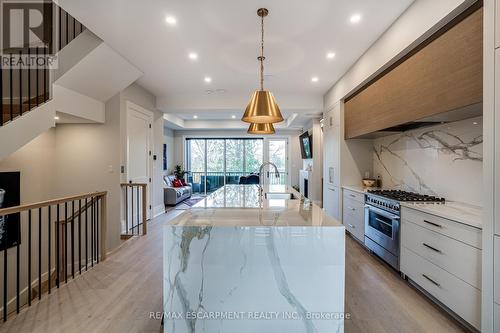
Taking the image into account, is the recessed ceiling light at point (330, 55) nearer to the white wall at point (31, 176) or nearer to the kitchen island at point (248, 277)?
the kitchen island at point (248, 277)

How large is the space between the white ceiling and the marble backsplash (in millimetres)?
1366

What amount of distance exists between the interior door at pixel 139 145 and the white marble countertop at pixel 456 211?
4.44 meters

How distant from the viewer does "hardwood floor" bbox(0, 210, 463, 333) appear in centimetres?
203

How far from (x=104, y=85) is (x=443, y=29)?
436 centimetres

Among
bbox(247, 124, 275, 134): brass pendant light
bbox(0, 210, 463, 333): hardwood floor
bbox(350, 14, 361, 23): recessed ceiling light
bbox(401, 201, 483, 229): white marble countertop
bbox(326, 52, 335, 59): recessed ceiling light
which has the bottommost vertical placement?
bbox(0, 210, 463, 333): hardwood floor

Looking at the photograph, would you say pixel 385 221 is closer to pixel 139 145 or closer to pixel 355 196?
pixel 355 196

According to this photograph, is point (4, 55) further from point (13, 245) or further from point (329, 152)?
point (329, 152)

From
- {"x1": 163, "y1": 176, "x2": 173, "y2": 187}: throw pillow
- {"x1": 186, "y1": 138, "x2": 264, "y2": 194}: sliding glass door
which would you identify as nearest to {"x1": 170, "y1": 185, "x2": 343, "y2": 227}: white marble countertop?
{"x1": 163, "y1": 176, "x2": 173, "y2": 187}: throw pillow

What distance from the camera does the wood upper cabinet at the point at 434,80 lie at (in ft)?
6.31

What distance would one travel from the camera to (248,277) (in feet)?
5.37

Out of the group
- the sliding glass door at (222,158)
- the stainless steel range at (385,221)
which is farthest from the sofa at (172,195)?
the stainless steel range at (385,221)

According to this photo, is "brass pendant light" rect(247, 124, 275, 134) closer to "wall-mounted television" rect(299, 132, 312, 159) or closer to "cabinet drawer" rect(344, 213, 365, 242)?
"cabinet drawer" rect(344, 213, 365, 242)

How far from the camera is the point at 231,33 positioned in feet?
10.1

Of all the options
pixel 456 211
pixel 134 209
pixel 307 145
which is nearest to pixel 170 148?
pixel 134 209
